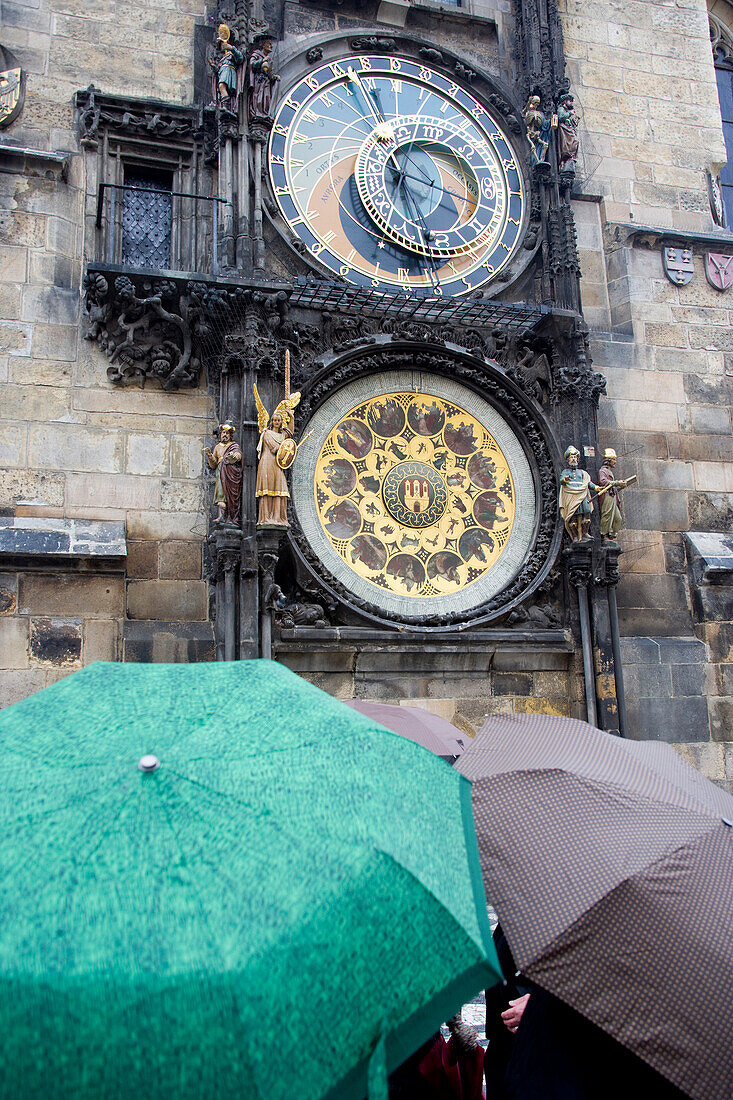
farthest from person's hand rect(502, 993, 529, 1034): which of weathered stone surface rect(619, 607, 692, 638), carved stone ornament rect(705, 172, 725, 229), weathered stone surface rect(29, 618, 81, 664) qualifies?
carved stone ornament rect(705, 172, 725, 229)

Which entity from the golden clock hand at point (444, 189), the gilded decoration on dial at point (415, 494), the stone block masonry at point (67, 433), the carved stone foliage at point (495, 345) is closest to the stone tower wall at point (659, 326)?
the carved stone foliage at point (495, 345)

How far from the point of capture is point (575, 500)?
8.49 metres

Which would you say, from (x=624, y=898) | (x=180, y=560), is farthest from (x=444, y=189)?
(x=624, y=898)

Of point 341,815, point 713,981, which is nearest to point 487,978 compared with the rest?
point 341,815

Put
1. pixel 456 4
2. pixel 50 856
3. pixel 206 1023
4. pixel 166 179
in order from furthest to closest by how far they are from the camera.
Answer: pixel 456 4 < pixel 166 179 < pixel 50 856 < pixel 206 1023

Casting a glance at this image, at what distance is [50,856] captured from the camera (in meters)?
1.73

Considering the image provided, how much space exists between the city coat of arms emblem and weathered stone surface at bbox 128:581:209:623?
6486 millimetres

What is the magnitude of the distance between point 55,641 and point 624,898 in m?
6.03

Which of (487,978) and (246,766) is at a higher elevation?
(246,766)

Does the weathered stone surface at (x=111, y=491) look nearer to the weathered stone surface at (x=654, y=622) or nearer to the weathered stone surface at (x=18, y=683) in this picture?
the weathered stone surface at (x=18, y=683)

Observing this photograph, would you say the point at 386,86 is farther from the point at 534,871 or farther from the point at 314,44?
the point at 534,871

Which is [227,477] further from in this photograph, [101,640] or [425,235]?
[425,235]

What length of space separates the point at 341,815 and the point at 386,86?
9.19 meters

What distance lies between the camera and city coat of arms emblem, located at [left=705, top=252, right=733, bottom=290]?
10320 millimetres
